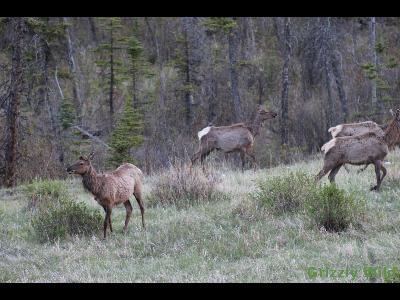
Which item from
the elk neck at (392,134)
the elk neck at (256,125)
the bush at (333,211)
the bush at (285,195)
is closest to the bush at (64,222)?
the bush at (285,195)

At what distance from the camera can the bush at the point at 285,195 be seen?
32.3 ft

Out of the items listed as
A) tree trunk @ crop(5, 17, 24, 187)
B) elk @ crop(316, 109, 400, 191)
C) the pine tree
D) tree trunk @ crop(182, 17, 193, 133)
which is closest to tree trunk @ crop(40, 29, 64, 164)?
tree trunk @ crop(5, 17, 24, 187)

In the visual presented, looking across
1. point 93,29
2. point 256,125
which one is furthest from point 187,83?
point 93,29

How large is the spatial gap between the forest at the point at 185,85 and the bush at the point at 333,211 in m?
11.4

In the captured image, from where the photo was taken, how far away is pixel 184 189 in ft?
38.7

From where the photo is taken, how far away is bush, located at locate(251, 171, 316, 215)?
984 centimetres

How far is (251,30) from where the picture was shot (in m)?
31.3

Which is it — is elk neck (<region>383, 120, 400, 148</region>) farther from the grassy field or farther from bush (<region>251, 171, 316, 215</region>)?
bush (<region>251, 171, 316, 215</region>)

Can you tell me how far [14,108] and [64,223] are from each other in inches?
369

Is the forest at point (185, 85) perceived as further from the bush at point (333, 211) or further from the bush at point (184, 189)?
the bush at point (333, 211)

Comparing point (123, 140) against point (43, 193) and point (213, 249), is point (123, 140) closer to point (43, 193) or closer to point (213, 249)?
point (43, 193)

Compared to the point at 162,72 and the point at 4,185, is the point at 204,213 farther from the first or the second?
the point at 162,72

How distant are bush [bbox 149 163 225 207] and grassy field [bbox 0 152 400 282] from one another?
0.49m

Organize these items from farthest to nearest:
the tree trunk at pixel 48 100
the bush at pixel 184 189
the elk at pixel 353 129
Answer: the tree trunk at pixel 48 100
the elk at pixel 353 129
the bush at pixel 184 189
